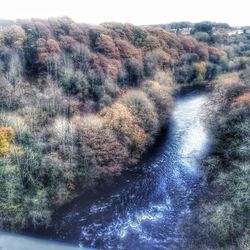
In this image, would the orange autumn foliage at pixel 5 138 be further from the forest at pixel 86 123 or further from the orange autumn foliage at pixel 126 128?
the orange autumn foliage at pixel 126 128

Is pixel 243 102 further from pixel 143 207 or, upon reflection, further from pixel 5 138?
pixel 5 138

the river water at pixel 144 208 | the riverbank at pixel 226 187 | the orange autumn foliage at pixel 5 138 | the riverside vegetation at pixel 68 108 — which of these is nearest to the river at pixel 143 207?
the river water at pixel 144 208

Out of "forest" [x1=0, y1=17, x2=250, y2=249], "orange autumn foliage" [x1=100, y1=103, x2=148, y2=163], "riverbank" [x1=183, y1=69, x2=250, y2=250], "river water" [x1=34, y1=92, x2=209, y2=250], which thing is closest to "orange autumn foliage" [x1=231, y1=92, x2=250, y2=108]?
"riverbank" [x1=183, y1=69, x2=250, y2=250]

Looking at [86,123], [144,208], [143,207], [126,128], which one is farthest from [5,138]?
[144,208]

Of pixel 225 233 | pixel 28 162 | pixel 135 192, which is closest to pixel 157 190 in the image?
pixel 135 192

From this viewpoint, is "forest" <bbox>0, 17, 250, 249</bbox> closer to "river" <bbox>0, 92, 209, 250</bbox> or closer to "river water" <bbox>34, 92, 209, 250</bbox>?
"river" <bbox>0, 92, 209, 250</bbox>

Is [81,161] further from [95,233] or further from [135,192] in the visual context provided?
[95,233]
